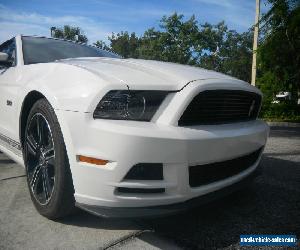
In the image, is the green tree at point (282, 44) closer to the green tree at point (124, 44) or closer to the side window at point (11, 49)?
the side window at point (11, 49)

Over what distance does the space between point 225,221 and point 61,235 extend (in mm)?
1207

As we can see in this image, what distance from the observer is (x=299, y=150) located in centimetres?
586

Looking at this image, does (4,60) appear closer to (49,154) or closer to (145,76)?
(49,154)

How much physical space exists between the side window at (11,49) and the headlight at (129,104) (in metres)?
1.86

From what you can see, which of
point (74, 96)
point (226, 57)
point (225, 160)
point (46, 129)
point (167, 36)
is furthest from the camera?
point (226, 57)

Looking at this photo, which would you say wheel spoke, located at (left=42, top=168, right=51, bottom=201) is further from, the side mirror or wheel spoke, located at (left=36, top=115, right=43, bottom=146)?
the side mirror

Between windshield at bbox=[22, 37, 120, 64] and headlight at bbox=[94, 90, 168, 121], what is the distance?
168 cm

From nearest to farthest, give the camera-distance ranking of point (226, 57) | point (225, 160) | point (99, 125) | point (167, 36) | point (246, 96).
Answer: point (99, 125) → point (225, 160) → point (246, 96) → point (167, 36) → point (226, 57)

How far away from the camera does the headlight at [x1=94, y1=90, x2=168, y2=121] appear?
2109 millimetres

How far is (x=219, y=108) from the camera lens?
2451 mm

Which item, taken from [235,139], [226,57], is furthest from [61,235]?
[226,57]

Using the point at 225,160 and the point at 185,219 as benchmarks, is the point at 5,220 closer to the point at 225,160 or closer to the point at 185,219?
the point at 185,219

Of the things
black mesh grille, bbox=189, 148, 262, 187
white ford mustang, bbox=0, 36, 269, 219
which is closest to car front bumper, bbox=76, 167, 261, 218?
white ford mustang, bbox=0, 36, 269, 219

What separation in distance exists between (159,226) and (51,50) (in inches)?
93.4
